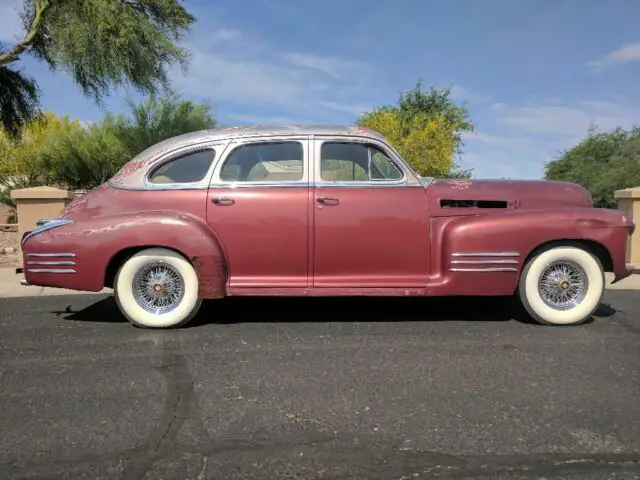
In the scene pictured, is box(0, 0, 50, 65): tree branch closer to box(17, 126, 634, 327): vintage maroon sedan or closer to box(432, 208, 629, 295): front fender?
box(17, 126, 634, 327): vintage maroon sedan

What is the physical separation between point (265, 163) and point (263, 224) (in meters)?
0.60

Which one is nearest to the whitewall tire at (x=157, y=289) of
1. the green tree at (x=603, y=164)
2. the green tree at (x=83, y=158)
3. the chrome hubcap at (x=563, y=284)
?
the chrome hubcap at (x=563, y=284)

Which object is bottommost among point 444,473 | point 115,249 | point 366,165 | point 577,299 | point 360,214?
point 444,473

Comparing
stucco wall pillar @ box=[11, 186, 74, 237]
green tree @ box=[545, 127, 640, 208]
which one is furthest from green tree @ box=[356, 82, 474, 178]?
stucco wall pillar @ box=[11, 186, 74, 237]

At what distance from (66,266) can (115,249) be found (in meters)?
0.50

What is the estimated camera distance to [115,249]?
5004 millimetres

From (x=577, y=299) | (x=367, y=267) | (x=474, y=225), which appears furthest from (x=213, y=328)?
(x=577, y=299)

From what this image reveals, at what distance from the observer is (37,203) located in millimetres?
8398

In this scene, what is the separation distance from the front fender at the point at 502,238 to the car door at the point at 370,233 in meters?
0.20

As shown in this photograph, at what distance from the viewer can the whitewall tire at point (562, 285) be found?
5.14 m

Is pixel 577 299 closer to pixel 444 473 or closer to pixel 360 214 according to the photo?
pixel 360 214

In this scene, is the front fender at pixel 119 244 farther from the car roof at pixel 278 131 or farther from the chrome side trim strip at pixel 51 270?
the car roof at pixel 278 131

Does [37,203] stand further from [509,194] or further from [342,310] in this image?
[509,194]

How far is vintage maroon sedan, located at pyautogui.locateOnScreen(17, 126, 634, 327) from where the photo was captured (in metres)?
5.03
